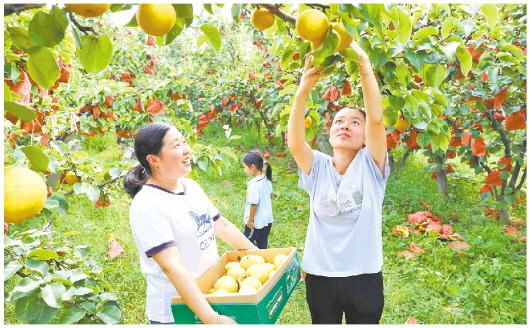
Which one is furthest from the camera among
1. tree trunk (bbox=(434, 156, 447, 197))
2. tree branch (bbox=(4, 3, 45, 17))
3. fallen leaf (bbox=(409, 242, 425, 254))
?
tree trunk (bbox=(434, 156, 447, 197))

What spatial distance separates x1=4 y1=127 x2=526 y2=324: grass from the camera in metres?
2.49

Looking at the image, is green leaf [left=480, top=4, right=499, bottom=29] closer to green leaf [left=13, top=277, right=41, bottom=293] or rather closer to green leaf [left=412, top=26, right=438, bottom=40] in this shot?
green leaf [left=412, top=26, right=438, bottom=40]

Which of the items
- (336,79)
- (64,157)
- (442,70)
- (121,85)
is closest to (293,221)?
(336,79)

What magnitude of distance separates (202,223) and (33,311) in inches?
22.4

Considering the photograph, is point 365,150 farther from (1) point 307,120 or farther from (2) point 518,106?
(2) point 518,106

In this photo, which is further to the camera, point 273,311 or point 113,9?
point 273,311

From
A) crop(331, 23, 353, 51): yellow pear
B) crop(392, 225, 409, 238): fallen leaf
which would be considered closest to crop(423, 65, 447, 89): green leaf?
crop(331, 23, 353, 51): yellow pear

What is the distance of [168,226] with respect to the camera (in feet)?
4.37

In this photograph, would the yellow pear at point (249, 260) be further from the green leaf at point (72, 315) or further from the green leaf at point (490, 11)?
the green leaf at point (490, 11)

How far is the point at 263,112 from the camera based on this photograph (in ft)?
19.2

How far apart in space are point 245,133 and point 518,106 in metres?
5.04

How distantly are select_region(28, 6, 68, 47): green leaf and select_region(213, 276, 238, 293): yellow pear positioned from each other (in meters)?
0.90

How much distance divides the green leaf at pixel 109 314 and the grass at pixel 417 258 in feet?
4.31

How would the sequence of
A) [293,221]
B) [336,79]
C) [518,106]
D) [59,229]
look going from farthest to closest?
1. [293,221]
2. [59,229]
3. [336,79]
4. [518,106]
